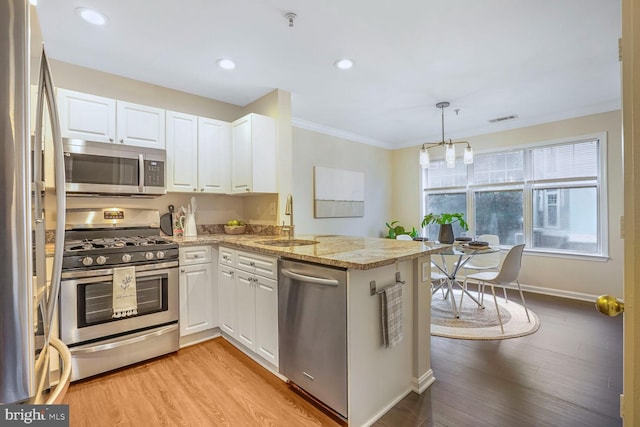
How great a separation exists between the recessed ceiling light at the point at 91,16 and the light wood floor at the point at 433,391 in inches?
104

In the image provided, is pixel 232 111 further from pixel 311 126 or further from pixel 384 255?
pixel 384 255

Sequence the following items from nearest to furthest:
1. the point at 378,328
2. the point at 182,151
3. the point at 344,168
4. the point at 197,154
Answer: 1. the point at 378,328
2. the point at 182,151
3. the point at 197,154
4. the point at 344,168

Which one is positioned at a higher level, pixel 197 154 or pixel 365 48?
pixel 365 48

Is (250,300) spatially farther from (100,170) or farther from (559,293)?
(559,293)

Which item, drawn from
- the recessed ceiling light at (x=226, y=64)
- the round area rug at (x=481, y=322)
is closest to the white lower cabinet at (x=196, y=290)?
the recessed ceiling light at (x=226, y=64)

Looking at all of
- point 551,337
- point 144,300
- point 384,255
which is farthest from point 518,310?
point 144,300

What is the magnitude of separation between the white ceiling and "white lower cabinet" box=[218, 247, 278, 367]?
5.78 ft

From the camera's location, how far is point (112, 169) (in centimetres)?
267

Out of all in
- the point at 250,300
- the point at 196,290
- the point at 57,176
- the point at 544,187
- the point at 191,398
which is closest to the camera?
the point at 57,176

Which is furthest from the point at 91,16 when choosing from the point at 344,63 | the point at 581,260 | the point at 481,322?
the point at 581,260

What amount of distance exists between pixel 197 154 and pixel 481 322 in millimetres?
3660

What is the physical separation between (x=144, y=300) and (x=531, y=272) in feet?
16.7

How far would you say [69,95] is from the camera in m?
2.53

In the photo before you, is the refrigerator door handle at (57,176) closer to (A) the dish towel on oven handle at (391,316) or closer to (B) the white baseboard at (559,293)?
(A) the dish towel on oven handle at (391,316)
